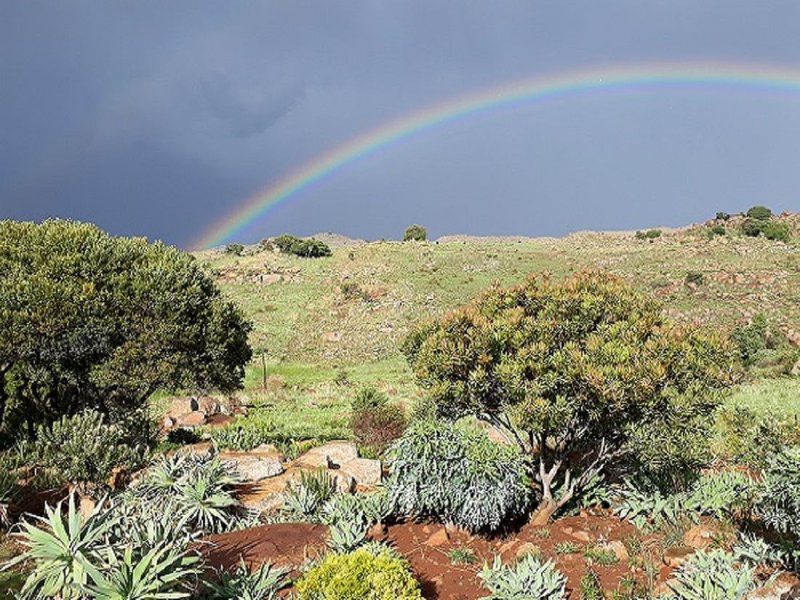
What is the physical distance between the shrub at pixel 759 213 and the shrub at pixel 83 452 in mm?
93108

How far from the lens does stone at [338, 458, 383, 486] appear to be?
13.8m

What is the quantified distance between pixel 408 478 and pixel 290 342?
156 ft

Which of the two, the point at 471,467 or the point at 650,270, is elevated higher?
the point at 650,270

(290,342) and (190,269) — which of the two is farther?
(290,342)

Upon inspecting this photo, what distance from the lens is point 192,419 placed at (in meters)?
24.4

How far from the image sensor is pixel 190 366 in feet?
55.3

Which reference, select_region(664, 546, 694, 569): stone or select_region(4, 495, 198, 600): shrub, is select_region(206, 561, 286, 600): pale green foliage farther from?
select_region(664, 546, 694, 569): stone

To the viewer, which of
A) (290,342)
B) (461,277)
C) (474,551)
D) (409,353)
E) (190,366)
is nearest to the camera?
(474,551)

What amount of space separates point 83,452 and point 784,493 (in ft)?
42.0

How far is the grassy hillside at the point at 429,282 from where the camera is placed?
5062 centimetres

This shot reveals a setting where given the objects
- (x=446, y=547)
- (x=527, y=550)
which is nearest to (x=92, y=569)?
(x=446, y=547)

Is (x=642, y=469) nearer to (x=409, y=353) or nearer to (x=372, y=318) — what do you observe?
(x=409, y=353)

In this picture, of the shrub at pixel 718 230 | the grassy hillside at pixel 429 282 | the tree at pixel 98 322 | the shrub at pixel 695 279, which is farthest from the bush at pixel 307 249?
the tree at pixel 98 322

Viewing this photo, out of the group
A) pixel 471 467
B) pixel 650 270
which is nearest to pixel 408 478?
pixel 471 467
